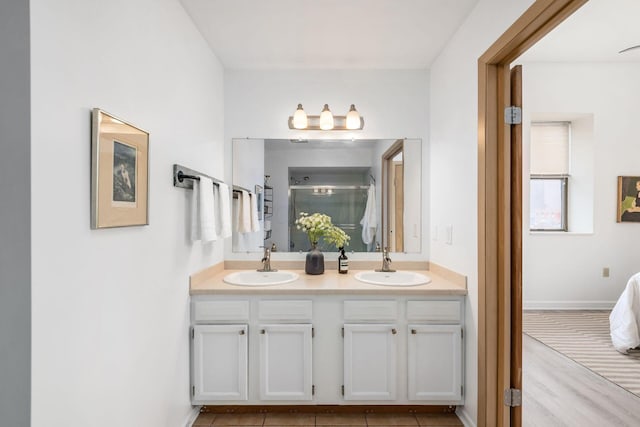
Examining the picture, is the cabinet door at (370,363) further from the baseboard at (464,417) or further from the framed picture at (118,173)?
the framed picture at (118,173)

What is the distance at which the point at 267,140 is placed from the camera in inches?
112

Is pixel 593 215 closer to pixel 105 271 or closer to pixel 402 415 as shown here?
pixel 402 415

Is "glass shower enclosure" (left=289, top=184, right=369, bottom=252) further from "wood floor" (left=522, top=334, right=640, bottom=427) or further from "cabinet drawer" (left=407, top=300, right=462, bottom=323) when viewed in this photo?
"wood floor" (left=522, top=334, right=640, bottom=427)

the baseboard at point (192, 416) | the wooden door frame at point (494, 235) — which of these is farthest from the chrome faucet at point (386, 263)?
the baseboard at point (192, 416)

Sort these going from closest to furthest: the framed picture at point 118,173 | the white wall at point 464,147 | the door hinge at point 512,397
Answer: the framed picture at point 118,173
the door hinge at point 512,397
the white wall at point 464,147

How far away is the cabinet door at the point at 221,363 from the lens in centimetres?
216

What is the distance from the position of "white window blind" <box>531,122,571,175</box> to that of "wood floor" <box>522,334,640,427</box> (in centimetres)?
246

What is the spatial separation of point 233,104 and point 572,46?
3.01m

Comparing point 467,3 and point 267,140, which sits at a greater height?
point 467,3

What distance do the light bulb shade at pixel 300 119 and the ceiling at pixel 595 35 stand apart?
1.87 m

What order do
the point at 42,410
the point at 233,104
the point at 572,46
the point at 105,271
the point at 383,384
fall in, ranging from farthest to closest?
the point at 572,46 < the point at 233,104 < the point at 383,384 < the point at 105,271 < the point at 42,410

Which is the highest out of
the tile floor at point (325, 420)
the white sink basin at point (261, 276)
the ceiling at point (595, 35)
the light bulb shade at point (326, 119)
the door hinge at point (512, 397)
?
the ceiling at point (595, 35)

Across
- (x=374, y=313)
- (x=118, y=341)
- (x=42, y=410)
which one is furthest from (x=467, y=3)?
(x=42, y=410)

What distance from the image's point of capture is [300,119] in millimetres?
2695
